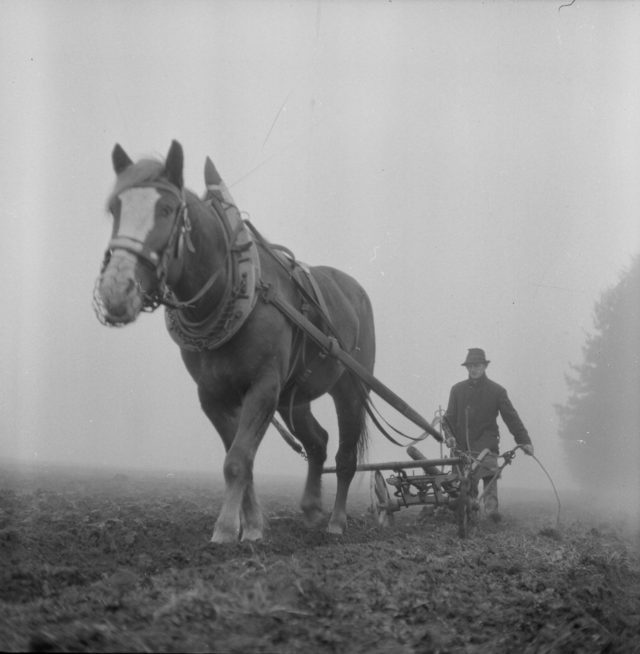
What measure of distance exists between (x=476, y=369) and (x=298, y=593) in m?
5.70

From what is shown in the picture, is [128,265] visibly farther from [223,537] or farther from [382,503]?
[382,503]

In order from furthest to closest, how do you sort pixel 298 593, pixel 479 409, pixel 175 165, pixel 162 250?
pixel 479 409 → pixel 175 165 → pixel 162 250 → pixel 298 593

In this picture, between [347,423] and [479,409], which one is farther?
[479,409]

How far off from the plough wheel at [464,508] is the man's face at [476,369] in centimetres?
213

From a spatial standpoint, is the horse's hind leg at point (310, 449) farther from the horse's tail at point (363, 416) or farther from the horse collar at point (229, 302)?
the horse collar at point (229, 302)

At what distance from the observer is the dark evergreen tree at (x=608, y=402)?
8.91 metres

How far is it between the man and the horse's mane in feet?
14.9

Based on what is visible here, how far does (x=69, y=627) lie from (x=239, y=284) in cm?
270

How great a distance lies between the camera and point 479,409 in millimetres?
7914

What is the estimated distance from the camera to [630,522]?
10109mm

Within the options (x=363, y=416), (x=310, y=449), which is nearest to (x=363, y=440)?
(x=363, y=416)

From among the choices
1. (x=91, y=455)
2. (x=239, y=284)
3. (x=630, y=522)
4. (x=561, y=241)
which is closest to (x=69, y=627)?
(x=239, y=284)

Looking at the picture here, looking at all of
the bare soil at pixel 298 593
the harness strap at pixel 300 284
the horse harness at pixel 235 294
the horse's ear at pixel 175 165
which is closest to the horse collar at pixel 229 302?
the horse harness at pixel 235 294

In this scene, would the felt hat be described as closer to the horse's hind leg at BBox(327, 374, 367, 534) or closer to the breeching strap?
the breeching strap
